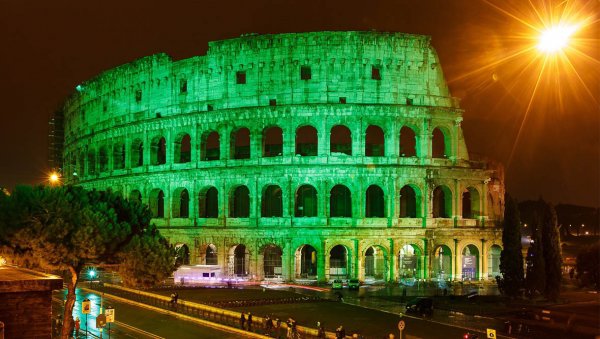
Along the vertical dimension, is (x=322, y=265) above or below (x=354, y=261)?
below

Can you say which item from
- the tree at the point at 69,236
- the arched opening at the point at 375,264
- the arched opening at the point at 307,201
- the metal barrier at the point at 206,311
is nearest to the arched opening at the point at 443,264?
the arched opening at the point at 375,264

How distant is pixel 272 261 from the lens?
41406 mm

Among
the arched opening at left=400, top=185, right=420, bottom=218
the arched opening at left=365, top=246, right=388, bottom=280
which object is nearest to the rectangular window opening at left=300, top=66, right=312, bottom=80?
the arched opening at left=400, top=185, right=420, bottom=218

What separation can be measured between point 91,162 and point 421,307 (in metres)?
34.7

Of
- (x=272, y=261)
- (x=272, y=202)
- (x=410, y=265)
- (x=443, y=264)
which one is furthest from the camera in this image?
(x=272, y=202)

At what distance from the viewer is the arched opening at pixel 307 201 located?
42053mm

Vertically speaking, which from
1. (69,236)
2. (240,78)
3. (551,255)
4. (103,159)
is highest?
(240,78)

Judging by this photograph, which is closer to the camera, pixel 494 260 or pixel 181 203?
pixel 494 260

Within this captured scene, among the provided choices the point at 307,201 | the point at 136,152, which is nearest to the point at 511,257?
the point at 307,201

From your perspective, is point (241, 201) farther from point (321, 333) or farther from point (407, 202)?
point (321, 333)

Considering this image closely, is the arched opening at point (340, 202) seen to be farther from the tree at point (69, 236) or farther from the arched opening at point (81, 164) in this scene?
the arched opening at point (81, 164)

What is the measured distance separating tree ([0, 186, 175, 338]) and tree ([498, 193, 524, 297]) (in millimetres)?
20324

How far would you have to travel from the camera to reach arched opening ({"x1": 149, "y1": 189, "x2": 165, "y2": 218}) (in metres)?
45.8

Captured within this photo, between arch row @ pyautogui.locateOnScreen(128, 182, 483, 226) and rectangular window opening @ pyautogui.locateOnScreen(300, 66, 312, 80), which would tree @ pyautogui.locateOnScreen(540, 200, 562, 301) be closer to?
arch row @ pyautogui.locateOnScreen(128, 182, 483, 226)
